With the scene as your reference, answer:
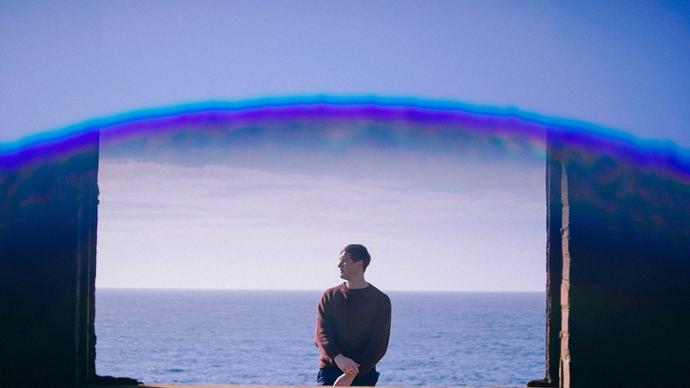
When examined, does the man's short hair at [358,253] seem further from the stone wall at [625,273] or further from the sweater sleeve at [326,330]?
the stone wall at [625,273]

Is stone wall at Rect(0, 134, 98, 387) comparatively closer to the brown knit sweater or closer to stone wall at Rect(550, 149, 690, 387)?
the brown knit sweater

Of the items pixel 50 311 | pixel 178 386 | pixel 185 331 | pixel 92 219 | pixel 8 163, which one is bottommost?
pixel 185 331

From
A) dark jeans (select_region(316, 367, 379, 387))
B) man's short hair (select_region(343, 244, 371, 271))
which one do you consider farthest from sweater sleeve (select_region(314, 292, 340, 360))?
man's short hair (select_region(343, 244, 371, 271))

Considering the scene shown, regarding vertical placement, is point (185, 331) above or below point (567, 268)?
below

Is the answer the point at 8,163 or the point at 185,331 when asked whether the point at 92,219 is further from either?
the point at 185,331

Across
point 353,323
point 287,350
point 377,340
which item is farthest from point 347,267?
point 287,350

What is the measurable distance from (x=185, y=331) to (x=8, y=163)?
9603cm

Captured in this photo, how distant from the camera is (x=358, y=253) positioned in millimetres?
5141

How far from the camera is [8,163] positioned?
3416 millimetres

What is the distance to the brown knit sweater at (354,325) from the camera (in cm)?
505

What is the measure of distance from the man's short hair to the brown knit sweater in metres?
0.19

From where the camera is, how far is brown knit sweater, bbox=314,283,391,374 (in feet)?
16.6

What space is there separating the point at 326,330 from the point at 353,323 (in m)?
0.17

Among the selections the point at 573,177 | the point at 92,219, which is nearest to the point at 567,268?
the point at 573,177
